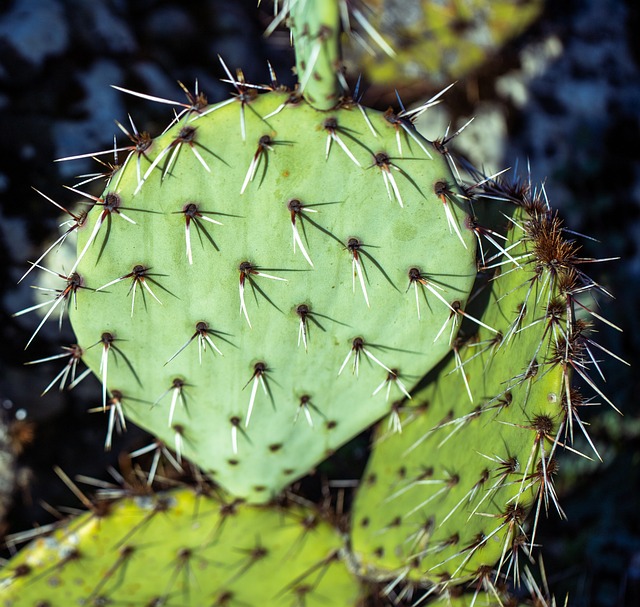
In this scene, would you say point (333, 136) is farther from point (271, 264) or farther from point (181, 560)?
point (181, 560)

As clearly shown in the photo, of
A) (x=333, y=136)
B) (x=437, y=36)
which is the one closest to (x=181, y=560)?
(x=333, y=136)

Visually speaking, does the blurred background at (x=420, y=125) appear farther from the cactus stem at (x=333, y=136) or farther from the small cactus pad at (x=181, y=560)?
the cactus stem at (x=333, y=136)

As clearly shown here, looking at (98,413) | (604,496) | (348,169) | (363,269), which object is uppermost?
(348,169)

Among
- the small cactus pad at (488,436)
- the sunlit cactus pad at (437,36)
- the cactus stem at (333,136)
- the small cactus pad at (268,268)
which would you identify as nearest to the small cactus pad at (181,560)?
the small cactus pad at (488,436)

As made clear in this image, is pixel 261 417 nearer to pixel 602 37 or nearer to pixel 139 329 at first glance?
pixel 139 329

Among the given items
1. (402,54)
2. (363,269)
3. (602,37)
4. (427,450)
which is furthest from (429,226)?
(602,37)
